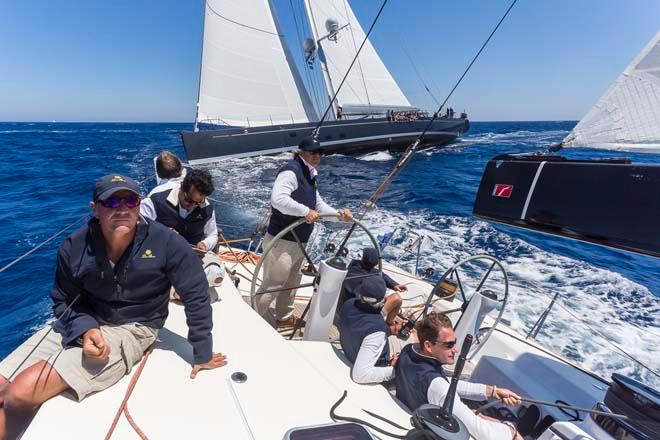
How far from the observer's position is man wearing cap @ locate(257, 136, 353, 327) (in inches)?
109

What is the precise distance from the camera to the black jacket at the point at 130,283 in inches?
57.7

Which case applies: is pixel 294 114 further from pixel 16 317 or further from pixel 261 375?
pixel 261 375

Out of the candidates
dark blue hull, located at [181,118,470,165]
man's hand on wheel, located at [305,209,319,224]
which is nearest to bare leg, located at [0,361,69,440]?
man's hand on wheel, located at [305,209,319,224]

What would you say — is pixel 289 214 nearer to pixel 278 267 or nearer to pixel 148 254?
pixel 278 267

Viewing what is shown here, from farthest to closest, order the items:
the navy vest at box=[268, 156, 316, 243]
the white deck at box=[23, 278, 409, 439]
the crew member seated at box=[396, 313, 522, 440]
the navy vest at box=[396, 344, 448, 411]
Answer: the navy vest at box=[268, 156, 316, 243] → the navy vest at box=[396, 344, 448, 411] → the crew member seated at box=[396, 313, 522, 440] → the white deck at box=[23, 278, 409, 439]

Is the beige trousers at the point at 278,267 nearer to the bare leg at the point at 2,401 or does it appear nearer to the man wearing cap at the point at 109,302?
the man wearing cap at the point at 109,302

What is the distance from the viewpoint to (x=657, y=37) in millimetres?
2193

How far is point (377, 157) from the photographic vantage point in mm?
22484

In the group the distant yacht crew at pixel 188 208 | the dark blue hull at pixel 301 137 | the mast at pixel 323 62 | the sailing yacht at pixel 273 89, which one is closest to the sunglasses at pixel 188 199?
the distant yacht crew at pixel 188 208

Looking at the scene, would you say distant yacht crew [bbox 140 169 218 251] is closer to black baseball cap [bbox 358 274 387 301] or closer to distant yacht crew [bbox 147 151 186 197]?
distant yacht crew [bbox 147 151 186 197]

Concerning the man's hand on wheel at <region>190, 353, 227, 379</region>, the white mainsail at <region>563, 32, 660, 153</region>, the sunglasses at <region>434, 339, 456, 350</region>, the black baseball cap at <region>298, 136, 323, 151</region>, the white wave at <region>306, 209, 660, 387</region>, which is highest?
the white mainsail at <region>563, 32, 660, 153</region>

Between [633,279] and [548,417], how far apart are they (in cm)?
677

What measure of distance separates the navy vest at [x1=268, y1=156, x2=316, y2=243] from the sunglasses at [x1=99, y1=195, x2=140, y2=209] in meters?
1.49

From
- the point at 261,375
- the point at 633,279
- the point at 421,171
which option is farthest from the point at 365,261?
the point at 421,171
